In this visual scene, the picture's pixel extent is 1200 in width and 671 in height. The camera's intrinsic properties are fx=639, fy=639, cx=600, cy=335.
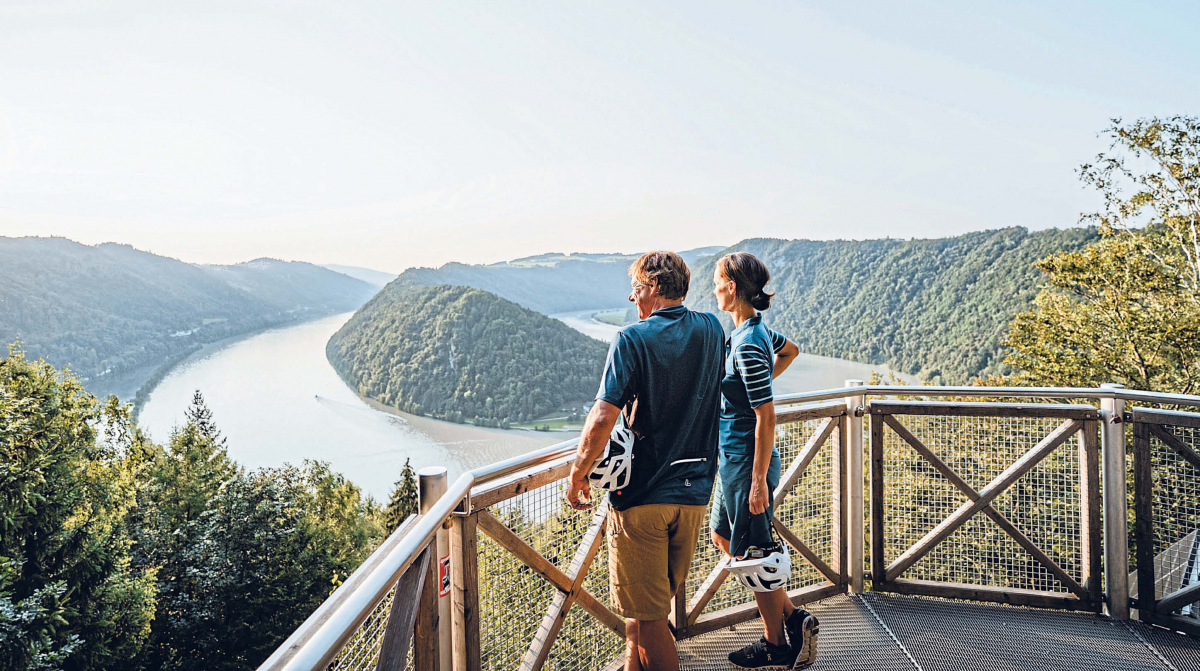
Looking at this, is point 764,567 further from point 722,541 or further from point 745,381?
point 745,381

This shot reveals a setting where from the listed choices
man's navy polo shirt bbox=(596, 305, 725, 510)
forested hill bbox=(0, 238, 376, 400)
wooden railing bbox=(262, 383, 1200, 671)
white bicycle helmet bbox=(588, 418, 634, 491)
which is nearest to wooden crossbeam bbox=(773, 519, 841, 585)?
wooden railing bbox=(262, 383, 1200, 671)

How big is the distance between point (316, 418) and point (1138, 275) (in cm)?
8090

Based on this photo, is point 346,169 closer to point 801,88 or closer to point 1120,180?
point 801,88

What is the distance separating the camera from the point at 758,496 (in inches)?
75.2

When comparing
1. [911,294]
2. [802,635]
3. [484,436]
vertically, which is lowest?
[484,436]

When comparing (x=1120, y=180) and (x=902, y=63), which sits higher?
(x=902, y=63)

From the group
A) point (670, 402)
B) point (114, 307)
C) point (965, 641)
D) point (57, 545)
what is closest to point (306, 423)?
A: point (114, 307)

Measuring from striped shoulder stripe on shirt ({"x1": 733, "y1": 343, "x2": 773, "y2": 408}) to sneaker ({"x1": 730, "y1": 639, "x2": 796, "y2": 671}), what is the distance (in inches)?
39.6

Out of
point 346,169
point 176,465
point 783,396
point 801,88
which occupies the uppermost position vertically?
point 346,169

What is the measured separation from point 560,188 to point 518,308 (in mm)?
26586

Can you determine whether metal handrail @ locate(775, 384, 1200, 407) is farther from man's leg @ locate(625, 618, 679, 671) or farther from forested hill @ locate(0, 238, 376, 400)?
forested hill @ locate(0, 238, 376, 400)

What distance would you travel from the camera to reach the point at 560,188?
101250mm

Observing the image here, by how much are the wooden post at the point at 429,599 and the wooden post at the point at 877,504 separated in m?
2.27

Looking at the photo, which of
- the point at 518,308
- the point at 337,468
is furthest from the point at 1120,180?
the point at 518,308
